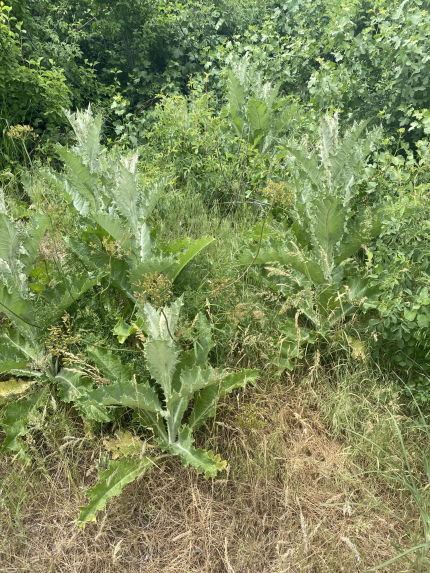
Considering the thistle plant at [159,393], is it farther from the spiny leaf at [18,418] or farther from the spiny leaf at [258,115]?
the spiny leaf at [258,115]

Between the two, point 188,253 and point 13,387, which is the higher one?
point 188,253

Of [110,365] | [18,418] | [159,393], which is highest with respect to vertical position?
[110,365]

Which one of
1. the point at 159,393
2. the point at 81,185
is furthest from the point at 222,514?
the point at 81,185

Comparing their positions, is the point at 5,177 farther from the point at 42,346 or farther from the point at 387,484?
the point at 387,484

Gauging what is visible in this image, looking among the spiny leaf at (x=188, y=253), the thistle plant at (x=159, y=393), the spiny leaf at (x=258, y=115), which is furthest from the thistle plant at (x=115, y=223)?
the spiny leaf at (x=258, y=115)

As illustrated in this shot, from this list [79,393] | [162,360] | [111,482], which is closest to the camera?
[111,482]

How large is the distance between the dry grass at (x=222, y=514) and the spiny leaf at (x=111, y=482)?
0.32 ft

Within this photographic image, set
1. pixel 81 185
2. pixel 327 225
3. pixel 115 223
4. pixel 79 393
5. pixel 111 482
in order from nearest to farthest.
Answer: pixel 111 482, pixel 79 393, pixel 115 223, pixel 327 225, pixel 81 185

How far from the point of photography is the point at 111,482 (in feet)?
5.56

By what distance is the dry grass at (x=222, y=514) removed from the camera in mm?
1646

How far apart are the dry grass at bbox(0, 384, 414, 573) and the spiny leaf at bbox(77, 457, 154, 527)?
97 millimetres

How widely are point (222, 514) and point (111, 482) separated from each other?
483 mm

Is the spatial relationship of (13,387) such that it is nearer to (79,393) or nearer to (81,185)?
(79,393)

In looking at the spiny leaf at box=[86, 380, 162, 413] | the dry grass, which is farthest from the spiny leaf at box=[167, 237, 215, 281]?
the dry grass
